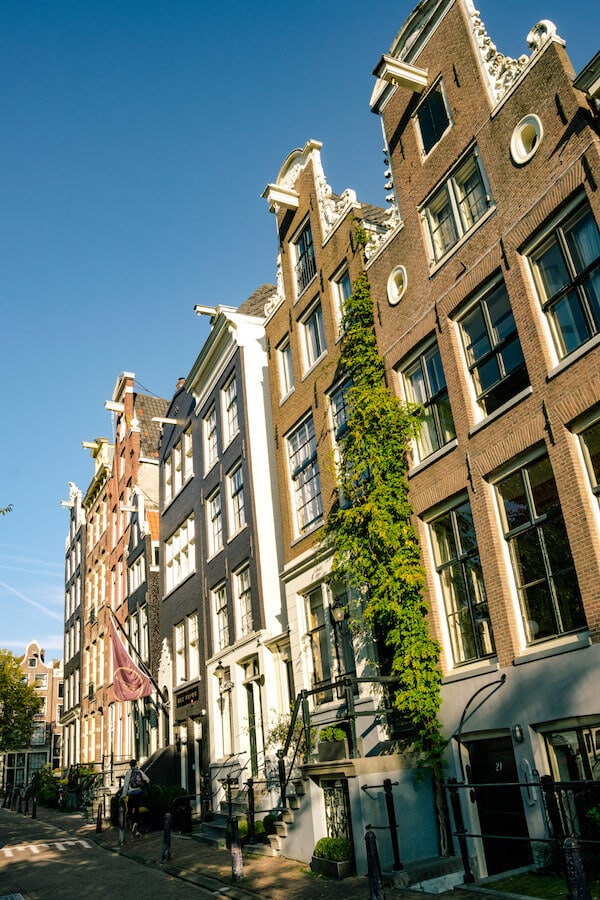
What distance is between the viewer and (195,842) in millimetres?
17844

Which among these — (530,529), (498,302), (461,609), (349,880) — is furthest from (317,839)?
(498,302)

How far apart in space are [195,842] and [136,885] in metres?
4.70

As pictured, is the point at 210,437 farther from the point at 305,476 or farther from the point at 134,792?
the point at 134,792

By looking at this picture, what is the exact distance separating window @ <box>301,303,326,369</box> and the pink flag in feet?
43.7

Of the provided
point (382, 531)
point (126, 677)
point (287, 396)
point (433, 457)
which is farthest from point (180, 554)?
point (433, 457)

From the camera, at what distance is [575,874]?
6.69 metres

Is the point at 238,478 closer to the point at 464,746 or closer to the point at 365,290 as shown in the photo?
the point at 365,290

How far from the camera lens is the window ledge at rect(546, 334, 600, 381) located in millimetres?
10203

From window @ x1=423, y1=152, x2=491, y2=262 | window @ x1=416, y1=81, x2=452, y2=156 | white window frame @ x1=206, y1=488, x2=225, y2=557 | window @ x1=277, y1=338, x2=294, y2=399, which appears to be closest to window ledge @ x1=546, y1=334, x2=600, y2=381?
window @ x1=423, y1=152, x2=491, y2=262

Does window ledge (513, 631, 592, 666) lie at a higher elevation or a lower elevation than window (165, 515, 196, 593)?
lower

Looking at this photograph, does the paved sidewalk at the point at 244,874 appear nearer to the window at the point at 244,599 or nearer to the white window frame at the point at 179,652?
the window at the point at 244,599

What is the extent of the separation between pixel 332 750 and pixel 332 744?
10cm

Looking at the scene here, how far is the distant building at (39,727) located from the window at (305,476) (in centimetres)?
6546

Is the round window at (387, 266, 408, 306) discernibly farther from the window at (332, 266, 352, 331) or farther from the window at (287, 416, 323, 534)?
the window at (287, 416, 323, 534)
